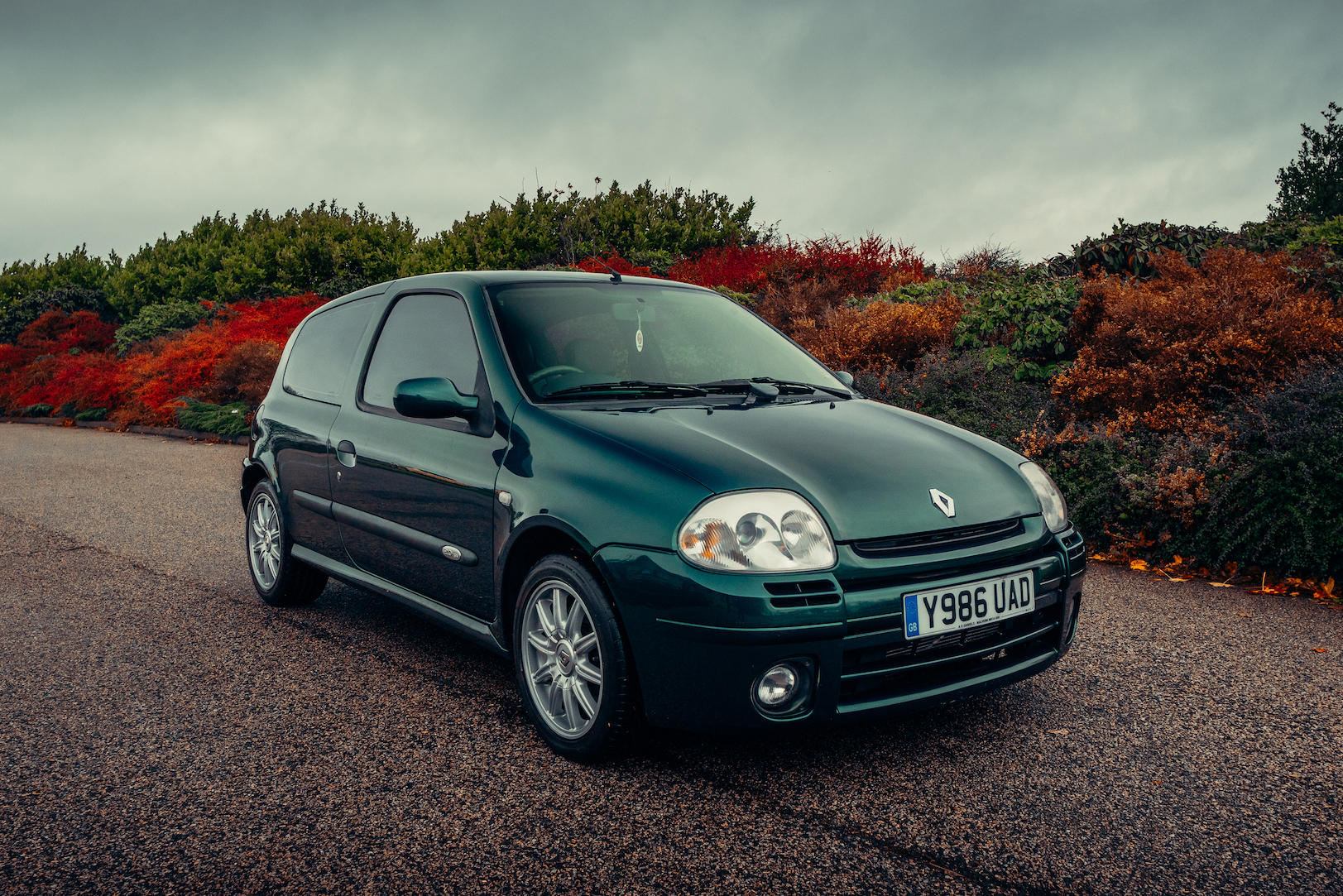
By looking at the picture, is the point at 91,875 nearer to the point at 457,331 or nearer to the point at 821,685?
the point at 821,685

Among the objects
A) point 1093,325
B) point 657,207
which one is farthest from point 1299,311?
point 657,207

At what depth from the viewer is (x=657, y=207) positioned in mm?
28438

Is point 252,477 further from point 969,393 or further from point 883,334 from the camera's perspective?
point 883,334

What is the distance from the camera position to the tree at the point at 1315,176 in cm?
3250

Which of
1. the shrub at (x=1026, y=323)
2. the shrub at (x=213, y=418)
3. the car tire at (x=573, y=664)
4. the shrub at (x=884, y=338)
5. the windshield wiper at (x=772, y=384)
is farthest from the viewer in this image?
the shrub at (x=213, y=418)

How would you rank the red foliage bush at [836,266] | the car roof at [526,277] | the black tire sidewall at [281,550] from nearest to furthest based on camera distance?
the car roof at [526,277] → the black tire sidewall at [281,550] → the red foliage bush at [836,266]

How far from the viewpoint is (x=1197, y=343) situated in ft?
A: 22.0

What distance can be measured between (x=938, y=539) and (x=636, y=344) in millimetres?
1502

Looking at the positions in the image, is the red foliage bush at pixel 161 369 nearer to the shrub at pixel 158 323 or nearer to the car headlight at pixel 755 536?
the shrub at pixel 158 323

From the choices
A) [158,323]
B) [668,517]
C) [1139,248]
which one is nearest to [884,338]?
[1139,248]

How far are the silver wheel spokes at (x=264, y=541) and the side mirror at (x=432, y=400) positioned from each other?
6.14 ft

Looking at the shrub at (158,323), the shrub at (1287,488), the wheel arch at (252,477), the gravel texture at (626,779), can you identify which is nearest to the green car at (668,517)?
the gravel texture at (626,779)

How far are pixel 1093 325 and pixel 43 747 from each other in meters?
8.37

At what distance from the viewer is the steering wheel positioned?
Result: 11.0 ft
